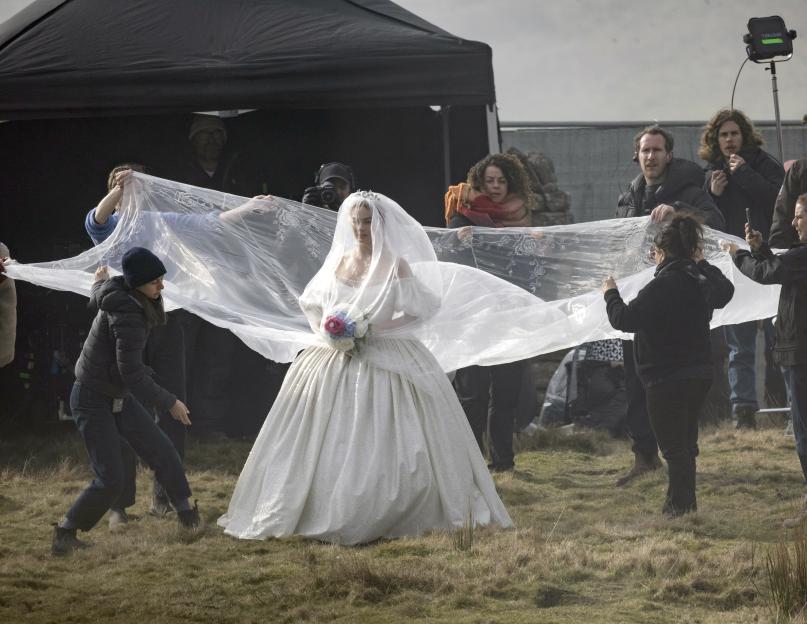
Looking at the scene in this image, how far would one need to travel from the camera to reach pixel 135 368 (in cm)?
503

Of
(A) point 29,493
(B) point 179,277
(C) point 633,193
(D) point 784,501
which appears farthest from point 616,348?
(A) point 29,493

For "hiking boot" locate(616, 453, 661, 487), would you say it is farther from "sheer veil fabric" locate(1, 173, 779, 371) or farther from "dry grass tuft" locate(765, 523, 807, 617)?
"dry grass tuft" locate(765, 523, 807, 617)

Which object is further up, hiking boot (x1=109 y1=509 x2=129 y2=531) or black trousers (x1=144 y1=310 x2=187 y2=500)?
black trousers (x1=144 y1=310 x2=187 y2=500)

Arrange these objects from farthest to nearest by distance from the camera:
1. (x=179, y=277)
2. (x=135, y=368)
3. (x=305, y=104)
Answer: (x=305, y=104) → (x=179, y=277) → (x=135, y=368)

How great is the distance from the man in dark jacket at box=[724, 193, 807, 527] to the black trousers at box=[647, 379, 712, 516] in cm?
36

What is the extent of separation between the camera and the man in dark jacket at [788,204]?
18.3 ft

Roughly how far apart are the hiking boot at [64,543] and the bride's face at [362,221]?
1755 mm

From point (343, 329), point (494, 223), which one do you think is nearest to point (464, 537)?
point (343, 329)

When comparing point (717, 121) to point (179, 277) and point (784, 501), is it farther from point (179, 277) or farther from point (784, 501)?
point (179, 277)

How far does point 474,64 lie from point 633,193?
1283 mm

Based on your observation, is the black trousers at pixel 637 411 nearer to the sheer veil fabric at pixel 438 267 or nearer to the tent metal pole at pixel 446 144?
the sheer veil fabric at pixel 438 267

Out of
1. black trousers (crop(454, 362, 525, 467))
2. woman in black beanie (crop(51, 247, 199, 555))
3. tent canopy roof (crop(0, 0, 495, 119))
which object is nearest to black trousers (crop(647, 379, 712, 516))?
black trousers (crop(454, 362, 525, 467))

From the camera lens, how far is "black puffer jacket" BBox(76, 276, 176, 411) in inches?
198

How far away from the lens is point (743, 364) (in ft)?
24.8
